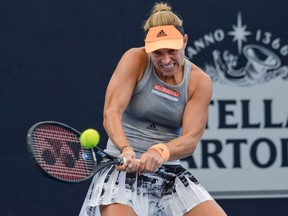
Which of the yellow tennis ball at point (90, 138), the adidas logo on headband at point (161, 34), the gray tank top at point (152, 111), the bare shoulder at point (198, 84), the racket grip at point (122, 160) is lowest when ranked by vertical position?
the racket grip at point (122, 160)

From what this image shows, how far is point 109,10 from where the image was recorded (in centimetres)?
757

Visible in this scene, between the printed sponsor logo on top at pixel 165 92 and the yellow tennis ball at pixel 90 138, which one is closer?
the yellow tennis ball at pixel 90 138

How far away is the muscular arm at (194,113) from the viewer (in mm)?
5809

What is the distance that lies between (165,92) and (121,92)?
0.74 ft

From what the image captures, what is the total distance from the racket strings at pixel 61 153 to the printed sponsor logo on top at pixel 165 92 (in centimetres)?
44

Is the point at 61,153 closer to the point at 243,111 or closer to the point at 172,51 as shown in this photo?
the point at 172,51

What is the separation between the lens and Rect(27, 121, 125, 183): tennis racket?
18.4 feet

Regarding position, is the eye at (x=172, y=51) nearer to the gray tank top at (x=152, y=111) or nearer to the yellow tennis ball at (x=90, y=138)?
the gray tank top at (x=152, y=111)

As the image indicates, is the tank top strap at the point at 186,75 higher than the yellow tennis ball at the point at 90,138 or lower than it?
higher

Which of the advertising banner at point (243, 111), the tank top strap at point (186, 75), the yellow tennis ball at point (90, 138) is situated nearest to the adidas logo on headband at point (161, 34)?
the tank top strap at point (186, 75)

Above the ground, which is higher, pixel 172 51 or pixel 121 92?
pixel 172 51

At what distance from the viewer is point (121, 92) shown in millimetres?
5785

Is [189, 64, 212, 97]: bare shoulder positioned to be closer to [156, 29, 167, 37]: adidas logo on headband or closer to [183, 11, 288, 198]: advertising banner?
[156, 29, 167, 37]: adidas logo on headband

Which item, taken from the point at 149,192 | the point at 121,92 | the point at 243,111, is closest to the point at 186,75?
the point at 121,92
